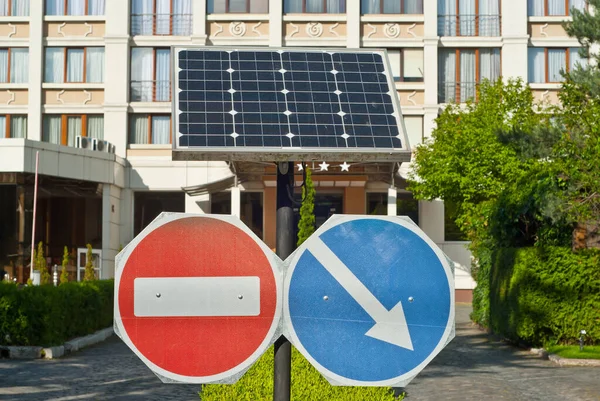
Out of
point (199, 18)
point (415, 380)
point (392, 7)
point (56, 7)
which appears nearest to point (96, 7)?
point (56, 7)

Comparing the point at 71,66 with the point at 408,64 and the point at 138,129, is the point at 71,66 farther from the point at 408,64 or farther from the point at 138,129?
the point at 408,64

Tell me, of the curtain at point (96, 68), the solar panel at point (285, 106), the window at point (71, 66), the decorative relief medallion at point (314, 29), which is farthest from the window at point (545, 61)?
the solar panel at point (285, 106)

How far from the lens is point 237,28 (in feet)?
152

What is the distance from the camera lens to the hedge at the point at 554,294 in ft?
62.4

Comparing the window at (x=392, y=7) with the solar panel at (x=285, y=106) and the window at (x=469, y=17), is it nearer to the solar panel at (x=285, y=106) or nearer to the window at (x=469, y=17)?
the window at (x=469, y=17)

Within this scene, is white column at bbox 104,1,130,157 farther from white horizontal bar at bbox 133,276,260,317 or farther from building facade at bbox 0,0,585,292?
white horizontal bar at bbox 133,276,260,317

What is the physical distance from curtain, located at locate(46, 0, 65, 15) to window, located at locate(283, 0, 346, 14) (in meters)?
9.81

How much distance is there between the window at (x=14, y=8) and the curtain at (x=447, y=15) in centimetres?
1818

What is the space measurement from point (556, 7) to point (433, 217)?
422 inches

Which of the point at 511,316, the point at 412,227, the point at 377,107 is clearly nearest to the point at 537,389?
the point at 511,316

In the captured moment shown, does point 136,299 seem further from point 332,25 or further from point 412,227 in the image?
point 332,25

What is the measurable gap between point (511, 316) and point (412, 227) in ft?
58.5

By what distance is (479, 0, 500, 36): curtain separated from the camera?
4588 centimetres

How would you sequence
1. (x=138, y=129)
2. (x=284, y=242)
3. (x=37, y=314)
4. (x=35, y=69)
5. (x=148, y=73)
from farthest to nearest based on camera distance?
(x=138, y=129) → (x=148, y=73) → (x=35, y=69) → (x=37, y=314) → (x=284, y=242)
